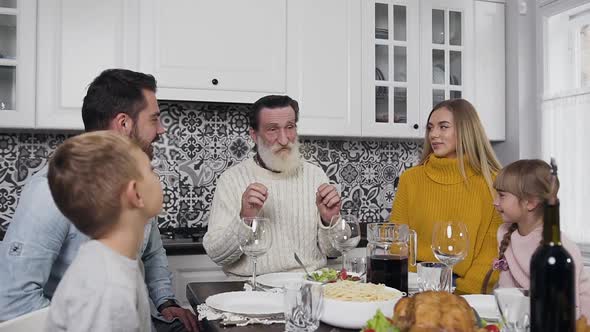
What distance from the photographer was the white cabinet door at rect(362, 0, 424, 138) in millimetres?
3359

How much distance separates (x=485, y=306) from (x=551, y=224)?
0.64m

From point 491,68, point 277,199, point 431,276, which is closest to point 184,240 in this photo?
point 277,199

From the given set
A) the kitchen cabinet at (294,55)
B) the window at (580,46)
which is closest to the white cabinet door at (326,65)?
the kitchen cabinet at (294,55)

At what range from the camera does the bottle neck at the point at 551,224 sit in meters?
0.83

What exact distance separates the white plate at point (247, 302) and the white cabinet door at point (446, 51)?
7.27 feet

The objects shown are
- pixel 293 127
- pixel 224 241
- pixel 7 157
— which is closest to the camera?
pixel 224 241

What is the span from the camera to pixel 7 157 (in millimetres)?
3104

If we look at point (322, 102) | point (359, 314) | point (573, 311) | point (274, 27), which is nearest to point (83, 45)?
point (274, 27)

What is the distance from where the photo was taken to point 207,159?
342cm

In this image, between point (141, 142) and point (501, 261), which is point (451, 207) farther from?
point (141, 142)

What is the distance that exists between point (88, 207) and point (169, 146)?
2278 mm

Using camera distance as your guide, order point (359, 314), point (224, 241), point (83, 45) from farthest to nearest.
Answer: point (83, 45), point (224, 241), point (359, 314)

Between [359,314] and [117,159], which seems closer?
[117,159]

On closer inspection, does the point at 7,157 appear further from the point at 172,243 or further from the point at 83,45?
the point at 172,243
